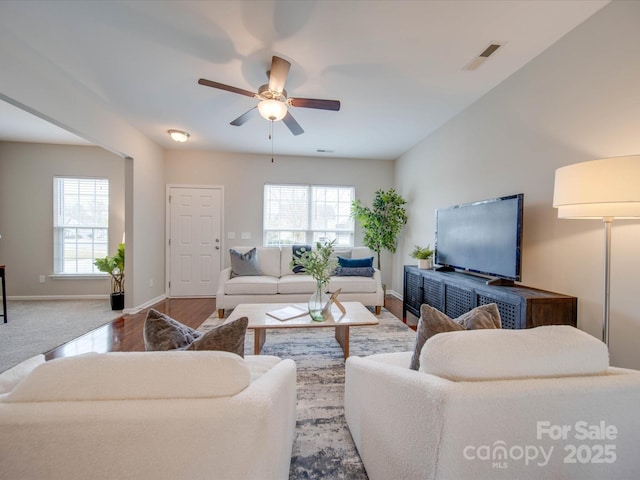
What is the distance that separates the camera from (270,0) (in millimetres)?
1700

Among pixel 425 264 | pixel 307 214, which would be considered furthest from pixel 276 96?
pixel 307 214

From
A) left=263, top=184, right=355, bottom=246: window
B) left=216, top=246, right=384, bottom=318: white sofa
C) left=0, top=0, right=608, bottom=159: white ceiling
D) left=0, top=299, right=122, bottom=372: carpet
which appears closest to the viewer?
left=0, top=0, right=608, bottom=159: white ceiling

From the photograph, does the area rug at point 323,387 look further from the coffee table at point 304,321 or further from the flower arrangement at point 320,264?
the flower arrangement at point 320,264

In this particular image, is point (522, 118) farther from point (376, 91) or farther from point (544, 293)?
point (544, 293)

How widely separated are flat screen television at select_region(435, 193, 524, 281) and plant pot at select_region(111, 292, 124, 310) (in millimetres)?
4568

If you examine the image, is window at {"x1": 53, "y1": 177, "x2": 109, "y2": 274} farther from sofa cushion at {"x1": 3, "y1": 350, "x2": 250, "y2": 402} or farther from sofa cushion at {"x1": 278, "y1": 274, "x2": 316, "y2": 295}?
sofa cushion at {"x1": 3, "y1": 350, "x2": 250, "y2": 402}

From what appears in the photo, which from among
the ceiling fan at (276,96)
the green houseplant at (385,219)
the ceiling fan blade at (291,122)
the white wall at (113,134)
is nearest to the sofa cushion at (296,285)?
the green houseplant at (385,219)

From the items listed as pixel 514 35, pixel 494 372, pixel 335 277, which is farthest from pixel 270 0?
pixel 335 277

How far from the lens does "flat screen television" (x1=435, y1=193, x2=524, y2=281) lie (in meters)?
2.23

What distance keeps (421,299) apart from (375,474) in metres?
2.43

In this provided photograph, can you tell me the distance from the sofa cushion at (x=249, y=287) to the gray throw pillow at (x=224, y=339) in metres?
2.68

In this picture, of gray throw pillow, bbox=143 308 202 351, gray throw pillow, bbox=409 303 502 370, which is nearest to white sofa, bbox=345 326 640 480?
gray throw pillow, bbox=409 303 502 370

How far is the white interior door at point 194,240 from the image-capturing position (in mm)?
4836

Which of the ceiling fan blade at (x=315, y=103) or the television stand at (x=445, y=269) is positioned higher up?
the ceiling fan blade at (x=315, y=103)
